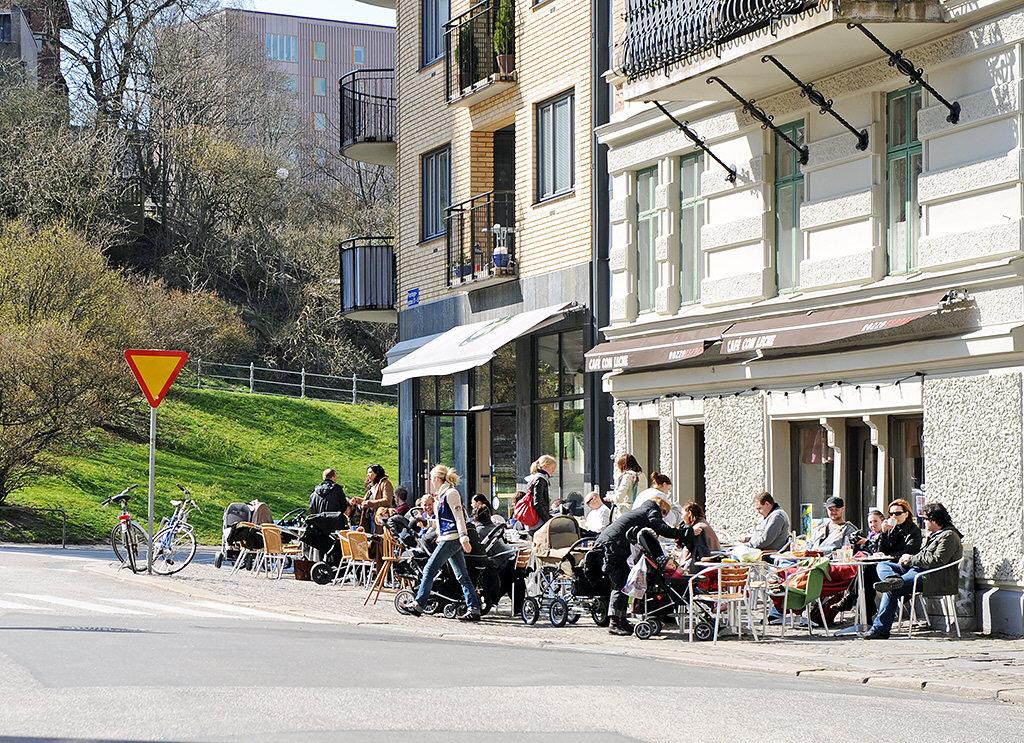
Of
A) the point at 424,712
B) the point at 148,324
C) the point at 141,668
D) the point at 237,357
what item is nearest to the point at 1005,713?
the point at 424,712

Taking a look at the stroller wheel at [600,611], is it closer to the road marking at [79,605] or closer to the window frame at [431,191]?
the road marking at [79,605]

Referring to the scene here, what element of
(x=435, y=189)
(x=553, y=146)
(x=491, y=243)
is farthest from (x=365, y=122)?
(x=553, y=146)

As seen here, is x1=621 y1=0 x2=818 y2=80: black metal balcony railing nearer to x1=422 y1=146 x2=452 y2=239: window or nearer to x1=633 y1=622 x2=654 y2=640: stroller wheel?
x1=633 y1=622 x2=654 y2=640: stroller wheel

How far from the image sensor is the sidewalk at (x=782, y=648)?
14.0 m

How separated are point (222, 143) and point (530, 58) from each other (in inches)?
1393

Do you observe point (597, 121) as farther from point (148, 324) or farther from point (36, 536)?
point (148, 324)

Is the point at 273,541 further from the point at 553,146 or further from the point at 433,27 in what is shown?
the point at 433,27

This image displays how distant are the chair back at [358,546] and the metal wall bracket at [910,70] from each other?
29.0 ft

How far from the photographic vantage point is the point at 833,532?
19.3 m

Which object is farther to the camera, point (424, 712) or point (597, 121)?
point (597, 121)

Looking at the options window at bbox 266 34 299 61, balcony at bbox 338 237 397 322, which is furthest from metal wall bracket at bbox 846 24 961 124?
window at bbox 266 34 299 61

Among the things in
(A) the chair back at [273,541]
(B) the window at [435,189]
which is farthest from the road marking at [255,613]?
(B) the window at [435,189]

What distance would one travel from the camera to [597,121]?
85.7 feet

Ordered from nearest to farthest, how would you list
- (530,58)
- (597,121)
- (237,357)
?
(597,121)
(530,58)
(237,357)
